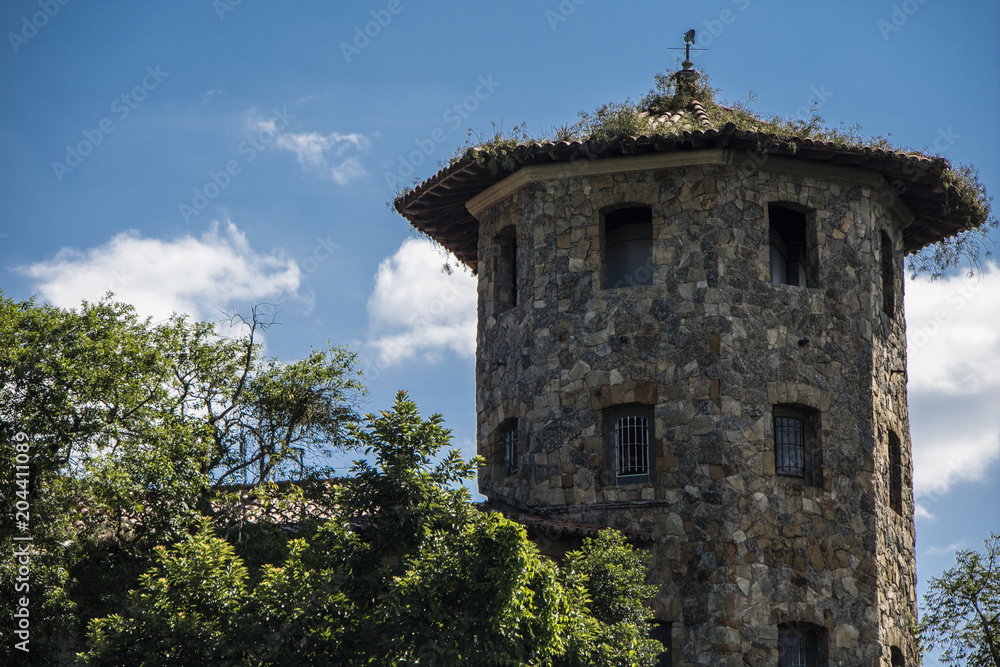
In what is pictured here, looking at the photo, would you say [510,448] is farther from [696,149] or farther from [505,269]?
[696,149]

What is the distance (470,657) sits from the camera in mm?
14984

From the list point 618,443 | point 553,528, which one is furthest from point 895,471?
point 553,528

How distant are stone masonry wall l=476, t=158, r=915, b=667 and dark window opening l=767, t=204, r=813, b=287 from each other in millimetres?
619

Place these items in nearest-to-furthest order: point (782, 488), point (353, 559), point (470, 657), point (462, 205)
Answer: point (470, 657) < point (353, 559) < point (782, 488) < point (462, 205)

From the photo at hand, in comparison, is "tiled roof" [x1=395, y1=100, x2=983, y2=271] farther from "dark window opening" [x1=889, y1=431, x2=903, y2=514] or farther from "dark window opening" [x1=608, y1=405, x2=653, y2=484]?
"dark window opening" [x1=608, y1=405, x2=653, y2=484]

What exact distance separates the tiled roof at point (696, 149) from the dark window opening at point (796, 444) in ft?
15.2

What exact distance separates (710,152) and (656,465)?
18.7 ft

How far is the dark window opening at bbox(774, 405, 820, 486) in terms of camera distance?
23.0 meters

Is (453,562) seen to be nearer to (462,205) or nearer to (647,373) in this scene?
(647,373)

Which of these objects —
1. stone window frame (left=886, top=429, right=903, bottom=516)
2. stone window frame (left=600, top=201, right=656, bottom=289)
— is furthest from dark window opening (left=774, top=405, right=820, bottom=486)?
Answer: stone window frame (left=600, top=201, right=656, bottom=289)

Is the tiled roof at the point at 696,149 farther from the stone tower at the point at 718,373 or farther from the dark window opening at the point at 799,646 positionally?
the dark window opening at the point at 799,646

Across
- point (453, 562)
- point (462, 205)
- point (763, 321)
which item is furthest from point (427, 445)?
point (462, 205)

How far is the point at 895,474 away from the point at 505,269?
27.8ft

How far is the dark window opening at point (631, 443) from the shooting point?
22938mm
